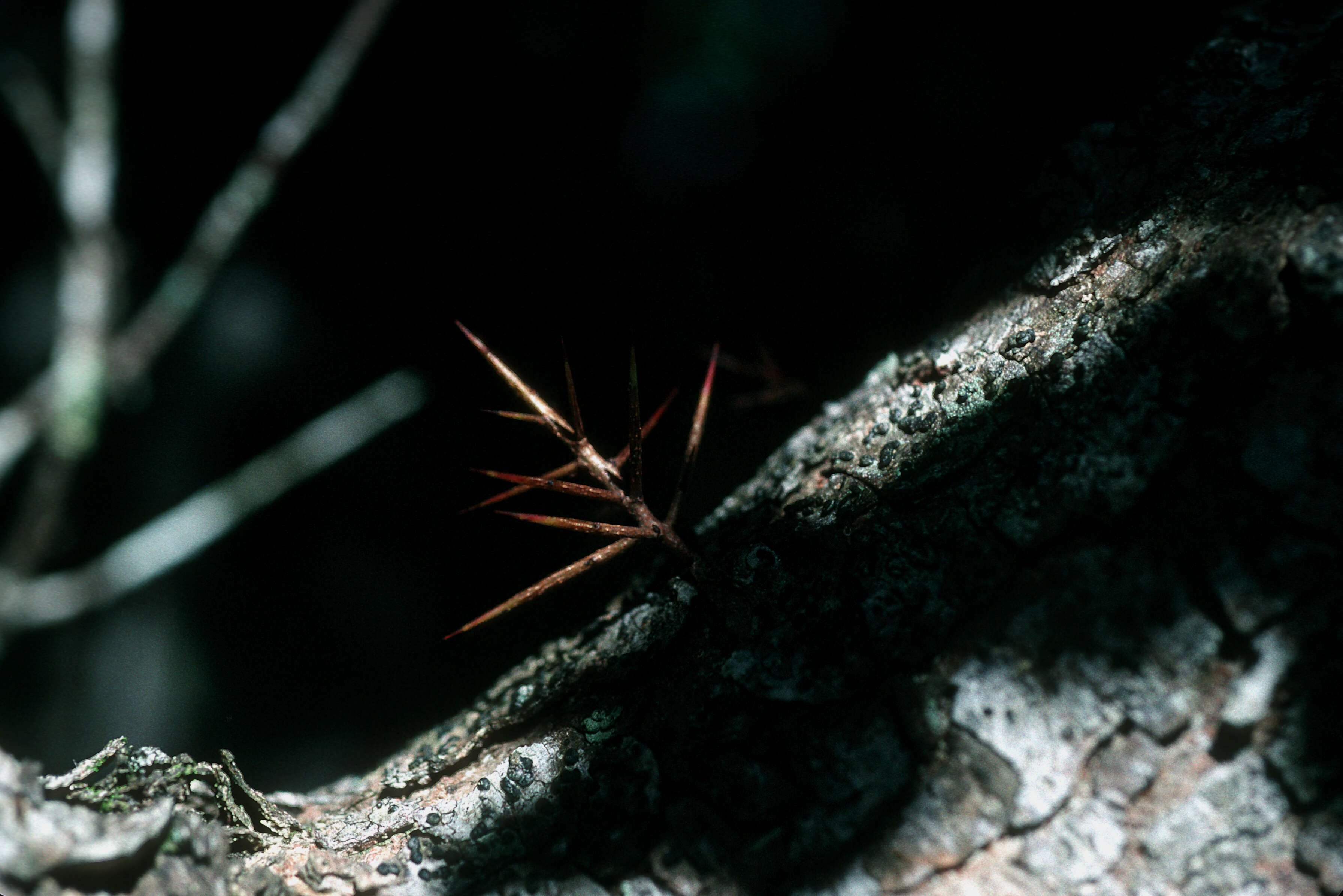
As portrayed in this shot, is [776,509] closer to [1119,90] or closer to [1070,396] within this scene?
[1070,396]

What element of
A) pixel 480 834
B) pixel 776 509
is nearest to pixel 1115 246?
pixel 776 509

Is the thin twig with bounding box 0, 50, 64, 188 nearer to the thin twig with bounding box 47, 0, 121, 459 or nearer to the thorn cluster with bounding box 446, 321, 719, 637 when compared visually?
the thin twig with bounding box 47, 0, 121, 459

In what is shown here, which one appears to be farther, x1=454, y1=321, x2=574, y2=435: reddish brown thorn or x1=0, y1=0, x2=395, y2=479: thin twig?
x1=0, y1=0, x2=395, y2=479: thin twig

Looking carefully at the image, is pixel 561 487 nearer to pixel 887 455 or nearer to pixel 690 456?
pixel 690 456

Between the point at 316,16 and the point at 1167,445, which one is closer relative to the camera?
the point at 1167,445

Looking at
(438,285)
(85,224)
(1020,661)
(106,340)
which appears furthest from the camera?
(438,285)

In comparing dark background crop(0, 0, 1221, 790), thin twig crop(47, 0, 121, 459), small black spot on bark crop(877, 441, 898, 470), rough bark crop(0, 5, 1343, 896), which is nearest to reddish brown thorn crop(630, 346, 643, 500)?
rough bark crop(0, 5, 1343, 896)

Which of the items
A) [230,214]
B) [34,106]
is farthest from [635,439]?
[34,106]
